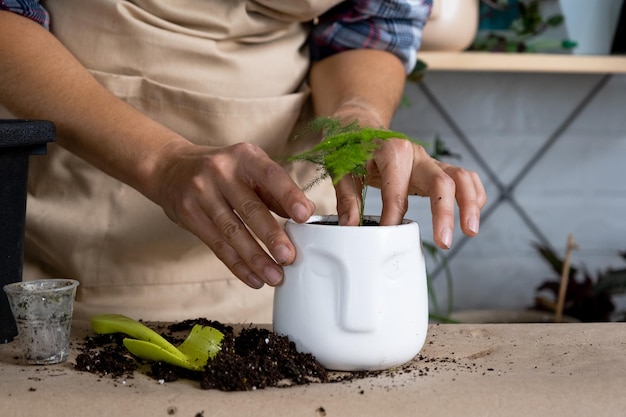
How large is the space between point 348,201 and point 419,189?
0.27ft

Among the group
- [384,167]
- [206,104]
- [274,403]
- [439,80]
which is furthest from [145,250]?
[439,80]

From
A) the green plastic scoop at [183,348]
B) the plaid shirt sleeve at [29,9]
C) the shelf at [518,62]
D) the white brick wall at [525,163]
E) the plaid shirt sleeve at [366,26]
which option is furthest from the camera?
the white brick wall at [525,163]

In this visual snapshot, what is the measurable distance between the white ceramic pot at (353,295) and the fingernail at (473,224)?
0.06 meters

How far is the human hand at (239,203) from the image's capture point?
0.76m

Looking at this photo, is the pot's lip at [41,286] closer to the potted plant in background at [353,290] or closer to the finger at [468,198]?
the potted plant in background at [353,290]

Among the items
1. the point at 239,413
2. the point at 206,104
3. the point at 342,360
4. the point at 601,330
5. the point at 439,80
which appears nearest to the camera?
the point at 239,413

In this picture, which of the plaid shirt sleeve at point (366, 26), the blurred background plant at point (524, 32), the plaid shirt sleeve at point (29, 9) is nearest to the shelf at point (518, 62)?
the blurred background plant at point (524, 32)

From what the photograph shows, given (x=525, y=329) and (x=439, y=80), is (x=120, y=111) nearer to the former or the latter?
(x=525, y=329)

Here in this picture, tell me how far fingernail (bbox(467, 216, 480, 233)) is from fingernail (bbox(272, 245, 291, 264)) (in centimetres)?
17

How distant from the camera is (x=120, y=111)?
37.1 inches

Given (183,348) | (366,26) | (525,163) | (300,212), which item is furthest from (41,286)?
(525,163)

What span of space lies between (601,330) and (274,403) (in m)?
0.41

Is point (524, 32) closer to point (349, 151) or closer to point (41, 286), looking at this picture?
point (349, 151)

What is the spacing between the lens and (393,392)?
67 centimetres
